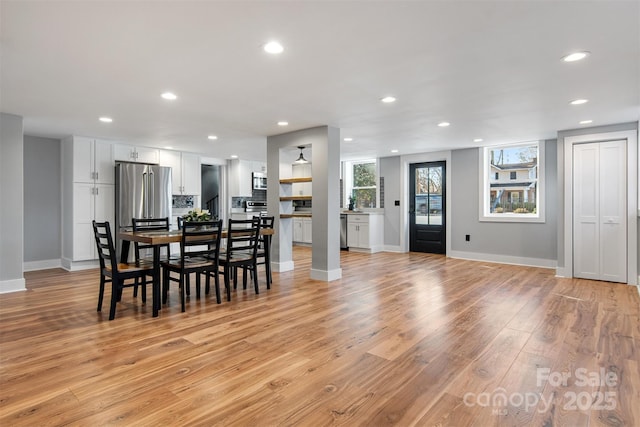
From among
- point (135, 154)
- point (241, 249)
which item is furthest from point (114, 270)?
point (135, 154)

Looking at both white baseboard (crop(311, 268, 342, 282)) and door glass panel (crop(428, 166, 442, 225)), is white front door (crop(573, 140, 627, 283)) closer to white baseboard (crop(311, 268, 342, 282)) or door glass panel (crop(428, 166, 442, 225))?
door glass panel (crop(428, 166, 442, 225))

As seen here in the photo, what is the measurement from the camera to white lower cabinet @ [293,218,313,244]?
902 centimetres

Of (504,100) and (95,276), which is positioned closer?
(504,100)

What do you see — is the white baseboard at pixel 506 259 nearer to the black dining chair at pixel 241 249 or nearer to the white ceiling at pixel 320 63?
the white ceiling at pixel 320 63

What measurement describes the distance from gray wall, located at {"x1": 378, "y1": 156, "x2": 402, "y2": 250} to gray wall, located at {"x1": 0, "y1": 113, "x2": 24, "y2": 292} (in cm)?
663

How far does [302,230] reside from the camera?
9.18 meters

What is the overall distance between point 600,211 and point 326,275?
3975 mm

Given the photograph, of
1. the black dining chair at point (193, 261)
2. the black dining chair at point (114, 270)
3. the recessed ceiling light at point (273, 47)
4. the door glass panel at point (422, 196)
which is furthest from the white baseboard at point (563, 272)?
the black dining chair at point (114, 270)

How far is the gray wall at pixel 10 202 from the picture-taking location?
14.1 ft

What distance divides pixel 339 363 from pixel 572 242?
181 inches

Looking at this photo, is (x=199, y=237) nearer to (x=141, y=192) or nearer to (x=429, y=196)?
(x=141, y=192)

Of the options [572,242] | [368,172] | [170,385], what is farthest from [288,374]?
[368,172]

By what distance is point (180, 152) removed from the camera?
23.9 ft

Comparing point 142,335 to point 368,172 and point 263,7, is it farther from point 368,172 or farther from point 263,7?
point 368,172
